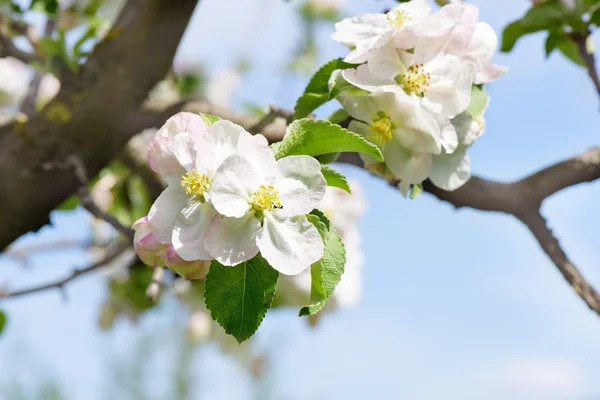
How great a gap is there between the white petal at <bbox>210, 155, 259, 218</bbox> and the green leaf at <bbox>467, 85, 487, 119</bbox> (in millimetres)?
230

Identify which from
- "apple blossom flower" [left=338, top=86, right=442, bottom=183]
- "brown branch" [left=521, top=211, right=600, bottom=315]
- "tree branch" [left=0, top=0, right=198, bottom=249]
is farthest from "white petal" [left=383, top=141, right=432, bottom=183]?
"tree branch" [left=0, top=0, right=198, bottom=249]

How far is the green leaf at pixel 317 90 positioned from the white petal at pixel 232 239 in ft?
0.46

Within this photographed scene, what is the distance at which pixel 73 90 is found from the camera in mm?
958

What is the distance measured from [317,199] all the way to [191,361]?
122 inches

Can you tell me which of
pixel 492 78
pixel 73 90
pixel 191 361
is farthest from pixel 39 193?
pixel 191 361

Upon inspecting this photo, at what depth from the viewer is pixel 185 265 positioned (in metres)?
0.47

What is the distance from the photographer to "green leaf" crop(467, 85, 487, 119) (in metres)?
0.58

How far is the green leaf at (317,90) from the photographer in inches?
22.1

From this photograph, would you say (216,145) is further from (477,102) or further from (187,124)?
(477,102)

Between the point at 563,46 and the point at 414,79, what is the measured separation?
517mm

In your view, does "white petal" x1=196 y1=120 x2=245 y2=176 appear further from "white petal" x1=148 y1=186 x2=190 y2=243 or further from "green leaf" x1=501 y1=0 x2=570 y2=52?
"green leaf" x1=501 y1=0 x2=570 y2=52

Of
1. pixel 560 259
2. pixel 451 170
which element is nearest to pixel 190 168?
pixel 451 170

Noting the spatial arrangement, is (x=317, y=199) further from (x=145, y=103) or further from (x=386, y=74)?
(x=145, y=103)

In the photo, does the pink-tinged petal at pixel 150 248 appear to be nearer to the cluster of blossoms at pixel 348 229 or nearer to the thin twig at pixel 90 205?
the thin twig at pixel 90 205
